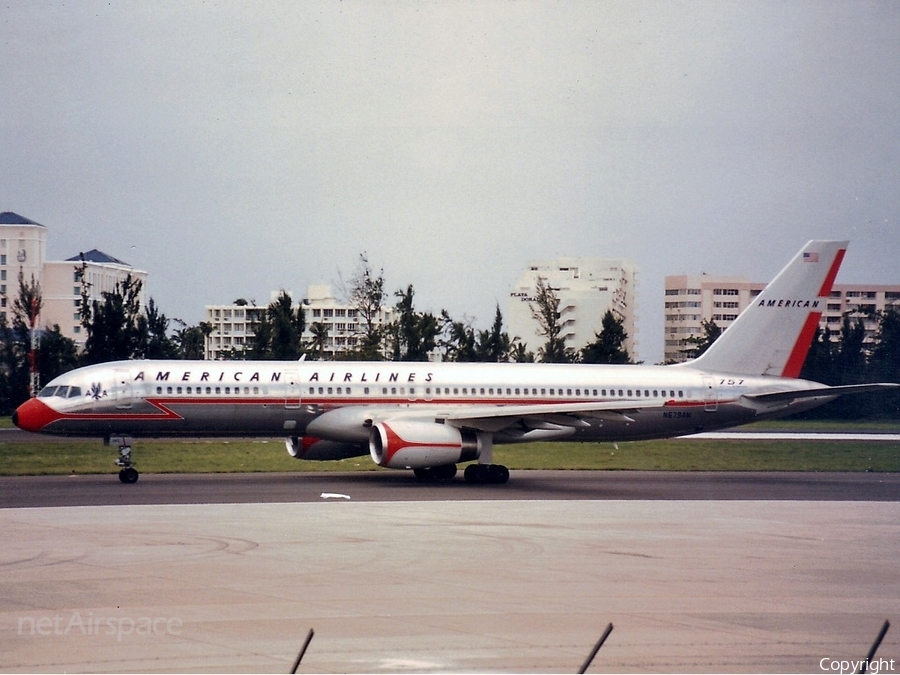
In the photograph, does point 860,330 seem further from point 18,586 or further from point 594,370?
point 18,586

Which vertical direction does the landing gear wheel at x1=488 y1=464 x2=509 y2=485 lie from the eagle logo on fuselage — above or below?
below

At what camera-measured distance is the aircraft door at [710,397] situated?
3716cm

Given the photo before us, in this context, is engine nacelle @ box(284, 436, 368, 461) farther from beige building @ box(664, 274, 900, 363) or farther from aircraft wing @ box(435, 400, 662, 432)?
beige building @ box(664, 274, 900, 363)

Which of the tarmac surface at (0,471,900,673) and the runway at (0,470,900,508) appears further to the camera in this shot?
the runway at (0,470,900,508)

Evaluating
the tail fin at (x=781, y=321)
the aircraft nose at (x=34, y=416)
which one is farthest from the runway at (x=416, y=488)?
the tail fin at (x=781, y=321)

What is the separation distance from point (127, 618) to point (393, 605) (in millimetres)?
2969

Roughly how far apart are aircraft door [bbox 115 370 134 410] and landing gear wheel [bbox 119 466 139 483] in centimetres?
208

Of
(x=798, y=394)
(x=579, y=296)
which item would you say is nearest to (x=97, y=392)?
(x=798, y=394)

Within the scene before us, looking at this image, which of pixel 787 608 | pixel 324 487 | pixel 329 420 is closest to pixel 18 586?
pixel 787 608

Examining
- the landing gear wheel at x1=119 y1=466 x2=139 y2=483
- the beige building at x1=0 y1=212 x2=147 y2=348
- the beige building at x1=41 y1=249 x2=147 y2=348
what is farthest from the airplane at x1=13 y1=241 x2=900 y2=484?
the beige building at x1=41 y1=249 x2=147 y2=348

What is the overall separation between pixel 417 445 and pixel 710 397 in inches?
439

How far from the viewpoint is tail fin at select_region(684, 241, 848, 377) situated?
3819 cm

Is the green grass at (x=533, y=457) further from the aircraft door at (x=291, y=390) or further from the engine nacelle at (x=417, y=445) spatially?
the engine nacelle at (x=417, y=445)

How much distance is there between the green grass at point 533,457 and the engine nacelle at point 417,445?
6.70 m
